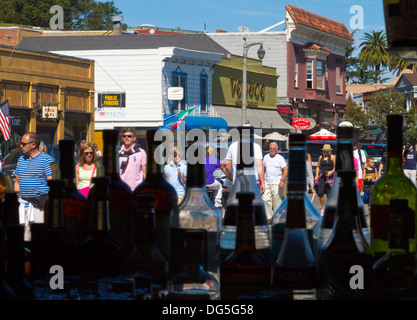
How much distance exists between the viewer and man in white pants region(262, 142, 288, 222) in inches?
632

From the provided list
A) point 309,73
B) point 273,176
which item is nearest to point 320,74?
point 309,73

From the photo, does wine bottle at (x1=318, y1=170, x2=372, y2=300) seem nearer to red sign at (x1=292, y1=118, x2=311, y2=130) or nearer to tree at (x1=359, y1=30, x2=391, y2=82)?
red sign at (x1=292, y1=118, x2=311, y2=130)

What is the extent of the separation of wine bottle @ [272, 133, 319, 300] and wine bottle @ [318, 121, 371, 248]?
125mm

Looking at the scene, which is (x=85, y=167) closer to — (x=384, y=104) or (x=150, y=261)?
(x=150, y=261)

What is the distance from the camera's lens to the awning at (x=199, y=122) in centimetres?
3978

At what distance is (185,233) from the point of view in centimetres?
183

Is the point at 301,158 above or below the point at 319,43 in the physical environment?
below

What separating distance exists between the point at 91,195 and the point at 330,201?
2.07ft

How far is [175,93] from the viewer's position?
132 ft

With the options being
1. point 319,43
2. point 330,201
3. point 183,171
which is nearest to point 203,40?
point 319,43

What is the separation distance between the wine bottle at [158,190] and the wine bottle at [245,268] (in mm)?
242

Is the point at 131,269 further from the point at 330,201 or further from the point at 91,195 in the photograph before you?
the point at 330,201

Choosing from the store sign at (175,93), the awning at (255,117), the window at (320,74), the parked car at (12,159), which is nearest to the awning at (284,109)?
the awning at (255,117)
